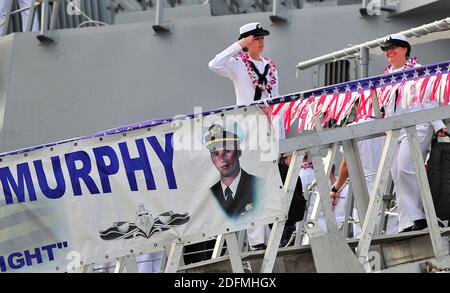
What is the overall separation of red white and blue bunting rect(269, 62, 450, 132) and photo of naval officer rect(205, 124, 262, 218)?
0.32 meters

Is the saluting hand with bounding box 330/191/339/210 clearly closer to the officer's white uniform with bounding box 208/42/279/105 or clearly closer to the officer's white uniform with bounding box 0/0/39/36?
the officer's white uniform with bounding box 208/42/279/105

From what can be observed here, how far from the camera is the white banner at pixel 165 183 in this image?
7.17 meters

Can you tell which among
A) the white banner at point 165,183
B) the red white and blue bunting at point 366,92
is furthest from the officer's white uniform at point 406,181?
the white banner at point 165,183

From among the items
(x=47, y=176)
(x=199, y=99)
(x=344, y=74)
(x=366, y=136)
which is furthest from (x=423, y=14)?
(x=47, y=176)

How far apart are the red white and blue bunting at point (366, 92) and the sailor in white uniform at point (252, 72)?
3.48 feet

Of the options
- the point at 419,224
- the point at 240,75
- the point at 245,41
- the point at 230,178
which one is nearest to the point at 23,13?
the point at 240,75

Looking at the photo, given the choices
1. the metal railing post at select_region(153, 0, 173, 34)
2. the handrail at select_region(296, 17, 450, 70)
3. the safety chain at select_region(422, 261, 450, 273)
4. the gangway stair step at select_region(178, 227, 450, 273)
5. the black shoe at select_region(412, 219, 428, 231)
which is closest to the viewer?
the safety chain at select_region(422, 261, 450, 273)

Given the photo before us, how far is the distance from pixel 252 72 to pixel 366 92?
1.19 metres

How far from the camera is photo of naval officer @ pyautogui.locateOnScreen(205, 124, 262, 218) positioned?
23.5 ft

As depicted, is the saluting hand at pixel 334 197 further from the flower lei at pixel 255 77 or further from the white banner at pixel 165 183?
the white banner at pixel 165 183

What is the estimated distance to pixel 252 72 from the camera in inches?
339

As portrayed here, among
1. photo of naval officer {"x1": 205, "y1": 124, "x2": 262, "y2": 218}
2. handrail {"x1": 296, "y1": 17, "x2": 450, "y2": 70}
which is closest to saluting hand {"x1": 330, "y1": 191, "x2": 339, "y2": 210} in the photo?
handrail {"x1": 296, "y1": 17, "x2": 450, "y2": 70}
